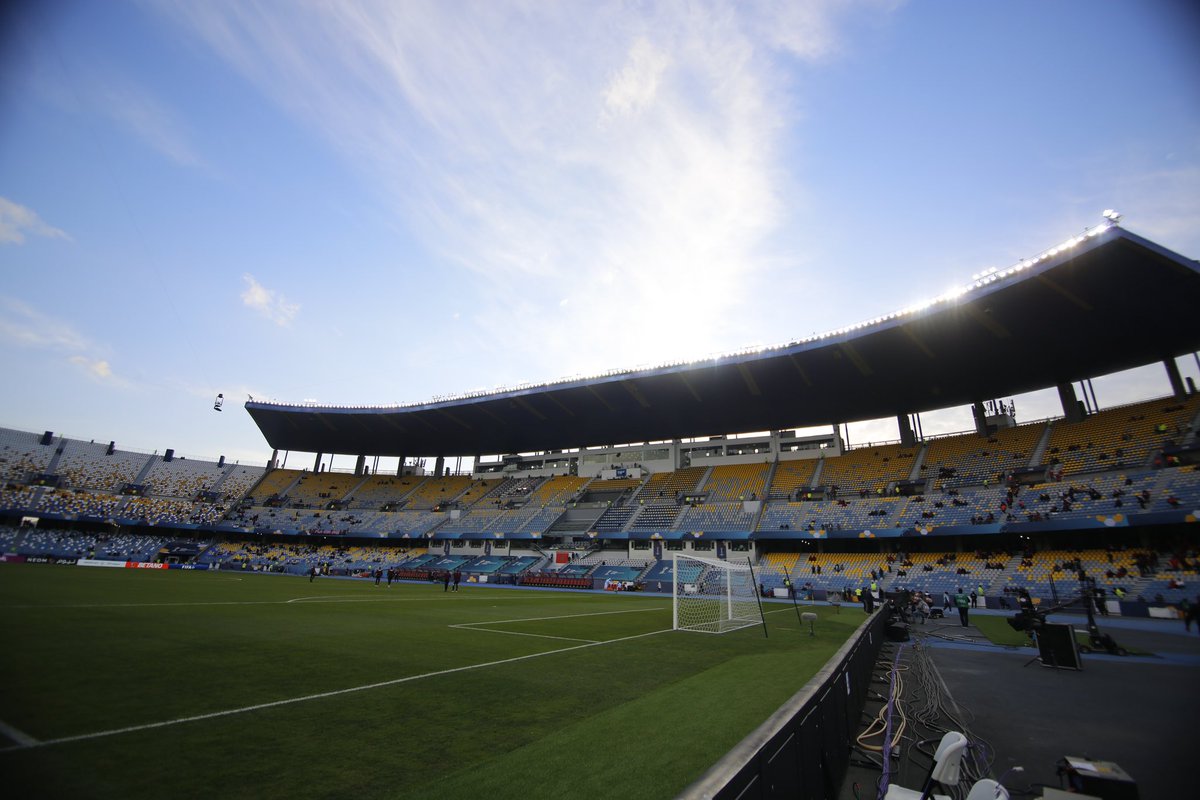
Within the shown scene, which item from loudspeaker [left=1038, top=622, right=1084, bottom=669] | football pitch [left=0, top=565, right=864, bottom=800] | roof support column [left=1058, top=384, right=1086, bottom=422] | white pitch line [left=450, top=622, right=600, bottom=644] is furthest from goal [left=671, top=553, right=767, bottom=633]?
roof support column [left=1058, top=384, right=1086, bottom=422]

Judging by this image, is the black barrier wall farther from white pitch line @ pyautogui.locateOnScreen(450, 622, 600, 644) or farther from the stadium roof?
the stadium roof

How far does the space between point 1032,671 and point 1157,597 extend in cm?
1970

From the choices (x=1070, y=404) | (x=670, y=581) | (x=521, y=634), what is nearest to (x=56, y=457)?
(x=670, y=581)

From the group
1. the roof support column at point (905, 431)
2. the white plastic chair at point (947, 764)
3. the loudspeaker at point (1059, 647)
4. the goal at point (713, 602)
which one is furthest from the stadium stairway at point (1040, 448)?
the white plastic chair at point (947, 764)

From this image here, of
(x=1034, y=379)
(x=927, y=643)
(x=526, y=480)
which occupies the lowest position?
(x=927, y=643)

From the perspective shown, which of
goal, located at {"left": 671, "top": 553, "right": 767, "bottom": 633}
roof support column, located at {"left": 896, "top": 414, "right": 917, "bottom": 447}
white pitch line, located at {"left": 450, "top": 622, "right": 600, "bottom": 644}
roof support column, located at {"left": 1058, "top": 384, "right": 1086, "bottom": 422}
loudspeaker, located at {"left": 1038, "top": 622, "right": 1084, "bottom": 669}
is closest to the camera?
loudspeaker, located at {"left": 1038, "top": 622, "right": 1084, "bottom": 669}

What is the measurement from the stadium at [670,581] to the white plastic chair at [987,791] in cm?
2

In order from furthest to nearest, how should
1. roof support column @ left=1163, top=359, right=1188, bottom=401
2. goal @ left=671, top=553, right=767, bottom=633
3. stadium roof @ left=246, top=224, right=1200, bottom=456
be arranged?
roof support column @ left=1163, top=359, right=1188, bottom=401, stadium roof @ left=246, top=224, right=1200, bottom=456, goal @ left=671, top=553, right=767, bottom=633

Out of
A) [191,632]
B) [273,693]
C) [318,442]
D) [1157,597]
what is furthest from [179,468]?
[1157,597]

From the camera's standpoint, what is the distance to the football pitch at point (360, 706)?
476cm

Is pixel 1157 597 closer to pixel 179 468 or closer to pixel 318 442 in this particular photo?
pixel 318 442

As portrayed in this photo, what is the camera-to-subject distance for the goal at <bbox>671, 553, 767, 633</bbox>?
1839 centimetres

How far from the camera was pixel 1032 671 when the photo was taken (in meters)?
10.7

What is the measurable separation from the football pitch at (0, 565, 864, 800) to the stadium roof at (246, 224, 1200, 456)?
23.2 m
